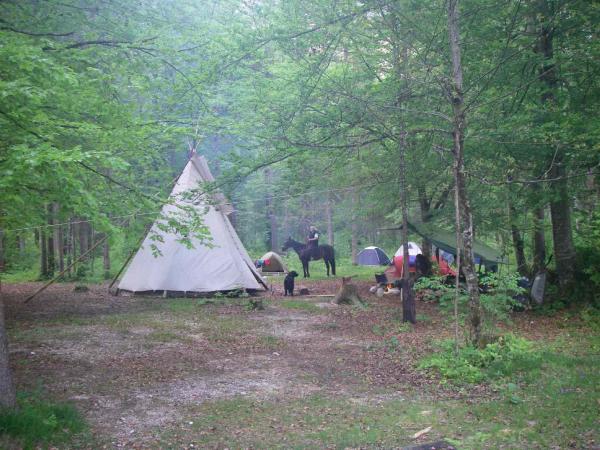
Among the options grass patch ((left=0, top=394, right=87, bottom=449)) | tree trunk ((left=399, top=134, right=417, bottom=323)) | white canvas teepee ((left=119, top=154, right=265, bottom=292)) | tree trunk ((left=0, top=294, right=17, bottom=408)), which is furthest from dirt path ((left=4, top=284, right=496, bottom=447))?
white canvas teepee ((left=119, top=154, right=265, bottom=292))

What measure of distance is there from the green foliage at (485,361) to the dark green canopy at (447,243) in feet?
18.5

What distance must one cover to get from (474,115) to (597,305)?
467 centimetres

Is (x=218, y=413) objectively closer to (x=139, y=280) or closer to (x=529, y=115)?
(x=529, y=115)

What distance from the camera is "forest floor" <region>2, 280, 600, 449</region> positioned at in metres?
5.53

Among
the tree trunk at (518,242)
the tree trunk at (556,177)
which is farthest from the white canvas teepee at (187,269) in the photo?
the tree trunk at (556,177)

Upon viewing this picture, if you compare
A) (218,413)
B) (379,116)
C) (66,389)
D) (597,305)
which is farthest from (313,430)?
(597,305)

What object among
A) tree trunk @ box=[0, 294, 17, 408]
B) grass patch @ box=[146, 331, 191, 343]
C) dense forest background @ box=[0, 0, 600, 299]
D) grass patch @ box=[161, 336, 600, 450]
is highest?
dense forest background @ box=[0, 0, 600, 299]

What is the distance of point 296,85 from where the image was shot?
11.1 meters

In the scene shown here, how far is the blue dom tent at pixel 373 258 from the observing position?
27438 mm

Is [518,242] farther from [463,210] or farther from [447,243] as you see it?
[463,210]

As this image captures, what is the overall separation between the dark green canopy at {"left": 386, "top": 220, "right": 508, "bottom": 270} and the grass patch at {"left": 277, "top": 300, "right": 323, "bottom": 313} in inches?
126

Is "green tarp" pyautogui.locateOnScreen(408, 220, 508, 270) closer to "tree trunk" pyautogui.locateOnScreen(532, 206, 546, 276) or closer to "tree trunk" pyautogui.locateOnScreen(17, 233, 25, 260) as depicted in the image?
"tree trunk" pyautogui.locateOnScreen(532, 206, 546, 276)

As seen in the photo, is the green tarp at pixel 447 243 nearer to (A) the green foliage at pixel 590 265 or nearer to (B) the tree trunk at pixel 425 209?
(B) the tree trunk at pixel 425 209

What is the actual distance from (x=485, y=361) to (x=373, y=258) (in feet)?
65.1
